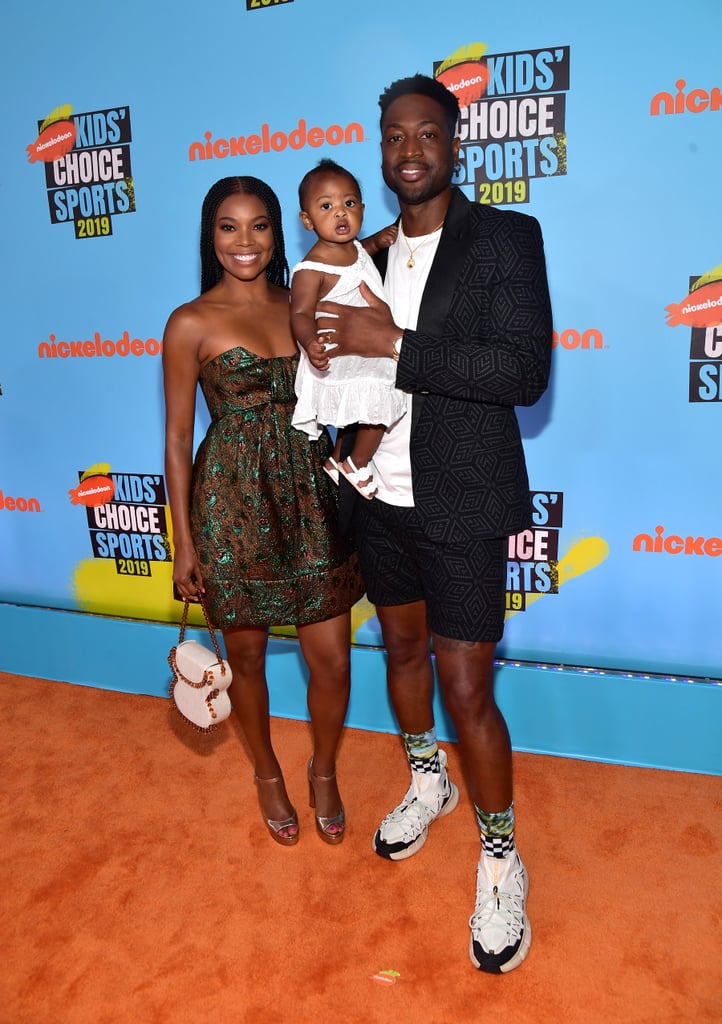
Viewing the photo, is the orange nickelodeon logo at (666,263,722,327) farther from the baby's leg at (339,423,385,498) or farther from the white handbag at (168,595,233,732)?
the white handbag at (168,595,233,732)

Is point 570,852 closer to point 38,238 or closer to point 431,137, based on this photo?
point 431,137

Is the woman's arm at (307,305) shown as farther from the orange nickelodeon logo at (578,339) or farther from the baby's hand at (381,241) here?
the orange nickelodeon logo at (578,339)

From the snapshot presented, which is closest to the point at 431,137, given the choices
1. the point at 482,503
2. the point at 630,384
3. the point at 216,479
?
the point at 482,503

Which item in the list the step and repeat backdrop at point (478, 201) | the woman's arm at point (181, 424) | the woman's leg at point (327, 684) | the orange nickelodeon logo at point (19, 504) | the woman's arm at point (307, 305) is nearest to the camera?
the woman's arm at point (307, 305)

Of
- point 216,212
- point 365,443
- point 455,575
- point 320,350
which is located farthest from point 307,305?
point 455,575

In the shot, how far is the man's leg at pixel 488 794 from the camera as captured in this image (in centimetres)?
197

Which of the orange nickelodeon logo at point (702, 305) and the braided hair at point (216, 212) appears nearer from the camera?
the braided hair at point (216, 212)

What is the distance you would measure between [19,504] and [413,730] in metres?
2.34

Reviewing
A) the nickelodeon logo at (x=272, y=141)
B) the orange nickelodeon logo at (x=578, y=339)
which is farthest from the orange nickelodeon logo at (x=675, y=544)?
the nickelodeon logo at (x=272, y=141)

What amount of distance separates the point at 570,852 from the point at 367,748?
2.85 ft

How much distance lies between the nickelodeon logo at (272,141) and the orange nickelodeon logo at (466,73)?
34 cm

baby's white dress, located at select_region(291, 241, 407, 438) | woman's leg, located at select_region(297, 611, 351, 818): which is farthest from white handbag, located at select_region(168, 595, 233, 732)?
baby's white dress, located at select_region(291, 241, 407, 438)

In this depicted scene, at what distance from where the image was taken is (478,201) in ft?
9.21

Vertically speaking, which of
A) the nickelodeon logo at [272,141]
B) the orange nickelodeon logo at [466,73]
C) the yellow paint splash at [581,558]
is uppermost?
the orange nickelodeon logo at [466,73]
